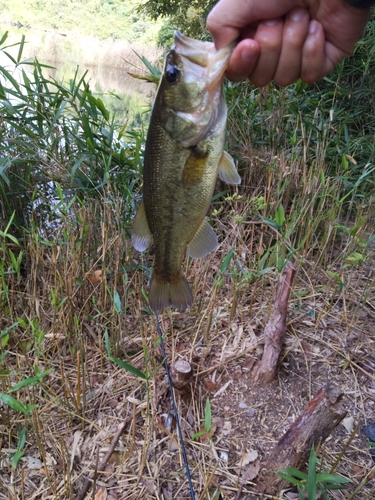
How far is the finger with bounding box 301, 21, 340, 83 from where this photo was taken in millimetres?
1597

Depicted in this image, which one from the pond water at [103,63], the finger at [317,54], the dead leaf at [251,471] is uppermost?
the finger at [317,54]

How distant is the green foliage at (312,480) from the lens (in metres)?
1.43

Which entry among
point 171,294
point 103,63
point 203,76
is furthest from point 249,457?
point 103,63

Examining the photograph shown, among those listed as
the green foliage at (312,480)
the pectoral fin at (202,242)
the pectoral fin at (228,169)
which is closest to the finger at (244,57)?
the pectoral fin at (228,169)

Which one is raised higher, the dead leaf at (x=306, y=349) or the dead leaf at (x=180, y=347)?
the dead leaf at (x=180, y=347)

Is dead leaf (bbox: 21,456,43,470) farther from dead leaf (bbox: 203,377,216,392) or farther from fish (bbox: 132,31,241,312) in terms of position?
fish (bbox: 132,31,241,312)

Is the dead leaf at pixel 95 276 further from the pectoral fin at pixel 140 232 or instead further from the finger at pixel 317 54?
the finger at pixel 317 54

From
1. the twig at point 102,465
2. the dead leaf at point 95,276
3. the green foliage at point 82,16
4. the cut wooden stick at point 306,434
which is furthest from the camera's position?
the green foliage at point 82,16

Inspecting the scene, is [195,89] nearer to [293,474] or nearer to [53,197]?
[293,474]

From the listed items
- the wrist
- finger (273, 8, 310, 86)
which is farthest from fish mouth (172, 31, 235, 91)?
the wrist

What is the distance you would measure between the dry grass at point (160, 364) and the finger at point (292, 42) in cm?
104

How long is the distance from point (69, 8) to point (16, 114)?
38.1 m

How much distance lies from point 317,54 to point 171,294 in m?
1.19

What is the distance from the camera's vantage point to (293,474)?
1.62 m
